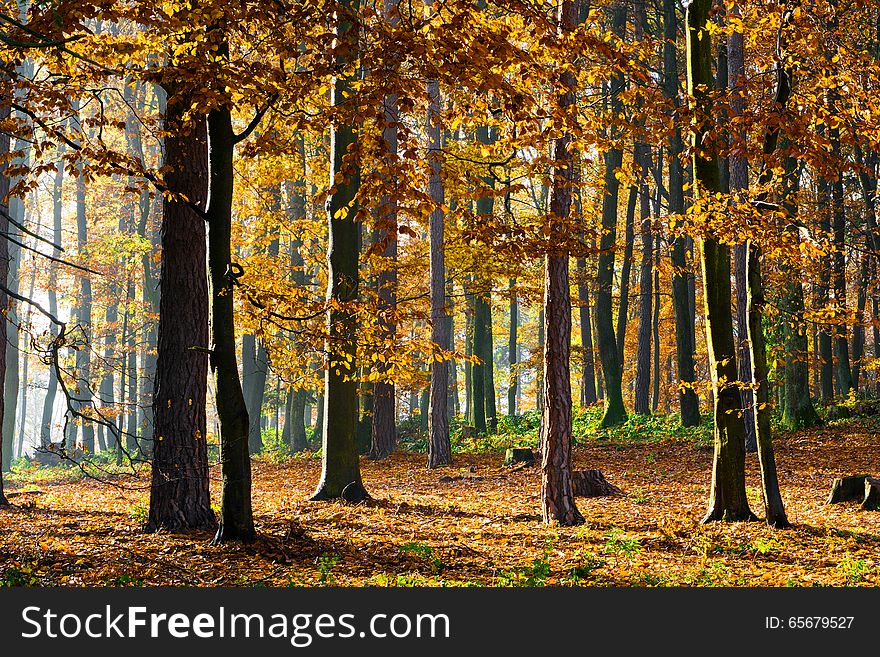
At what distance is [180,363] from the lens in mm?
8945

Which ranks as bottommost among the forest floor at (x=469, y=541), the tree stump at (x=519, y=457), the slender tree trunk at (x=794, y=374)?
the forest floor at (x=469, y=541)

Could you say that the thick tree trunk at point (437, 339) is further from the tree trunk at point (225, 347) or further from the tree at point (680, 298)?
the tree trunk at point (225, 347)

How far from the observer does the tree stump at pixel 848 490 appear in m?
11.0

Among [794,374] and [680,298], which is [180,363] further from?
[680,298]

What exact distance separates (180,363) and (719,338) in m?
6.34

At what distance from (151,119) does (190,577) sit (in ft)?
15.9

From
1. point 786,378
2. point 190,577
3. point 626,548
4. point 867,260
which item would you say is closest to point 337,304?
point 190,577

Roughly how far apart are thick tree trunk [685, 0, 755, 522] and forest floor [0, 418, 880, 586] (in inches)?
18.0

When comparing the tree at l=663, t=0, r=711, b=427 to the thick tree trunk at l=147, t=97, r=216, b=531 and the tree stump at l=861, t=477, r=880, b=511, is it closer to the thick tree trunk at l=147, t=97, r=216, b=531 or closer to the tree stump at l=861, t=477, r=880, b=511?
the tree stump at l=861, t=477, r=880, b=511

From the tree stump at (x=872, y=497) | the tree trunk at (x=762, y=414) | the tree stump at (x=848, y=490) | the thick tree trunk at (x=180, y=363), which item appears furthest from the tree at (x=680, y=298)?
the thick tree trunk at (x=180, y=363)

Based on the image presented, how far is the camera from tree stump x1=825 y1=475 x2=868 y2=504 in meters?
11.0

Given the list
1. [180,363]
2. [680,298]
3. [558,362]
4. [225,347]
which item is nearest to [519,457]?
[680,298]


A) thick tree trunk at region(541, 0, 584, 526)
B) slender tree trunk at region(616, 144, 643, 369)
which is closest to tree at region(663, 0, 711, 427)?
slender tree trunk at region(616, 144, 643, 369)

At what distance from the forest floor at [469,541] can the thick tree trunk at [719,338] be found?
0.46m
